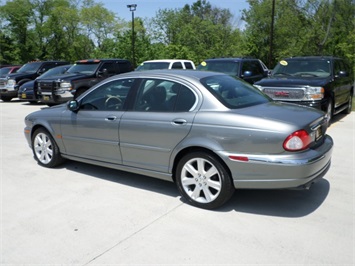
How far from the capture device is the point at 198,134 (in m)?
3.90

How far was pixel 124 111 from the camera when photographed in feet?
15.1

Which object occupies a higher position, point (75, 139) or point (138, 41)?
point (138, 41)

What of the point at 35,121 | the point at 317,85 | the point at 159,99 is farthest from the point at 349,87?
the point at 35,121

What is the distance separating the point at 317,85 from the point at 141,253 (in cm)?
642

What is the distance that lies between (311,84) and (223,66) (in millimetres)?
3648

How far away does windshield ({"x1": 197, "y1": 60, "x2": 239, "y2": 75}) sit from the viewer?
10977 mm

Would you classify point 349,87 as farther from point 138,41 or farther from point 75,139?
point 138,41

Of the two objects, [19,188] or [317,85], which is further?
[317,85]

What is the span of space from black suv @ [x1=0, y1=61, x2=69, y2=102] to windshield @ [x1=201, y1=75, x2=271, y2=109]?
14.2m

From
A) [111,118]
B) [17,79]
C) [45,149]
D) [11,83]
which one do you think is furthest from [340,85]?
[11,83]

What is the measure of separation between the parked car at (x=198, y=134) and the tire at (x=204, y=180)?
0.4 inches

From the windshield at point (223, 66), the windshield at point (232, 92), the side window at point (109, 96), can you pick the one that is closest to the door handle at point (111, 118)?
the side window at point (109, 96)

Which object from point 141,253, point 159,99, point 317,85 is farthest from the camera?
point 317,85

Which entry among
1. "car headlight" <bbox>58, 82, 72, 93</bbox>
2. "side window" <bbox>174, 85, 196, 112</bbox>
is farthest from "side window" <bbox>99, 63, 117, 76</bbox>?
"side window" <bbox>174, 85, 196, 112</bbox>
